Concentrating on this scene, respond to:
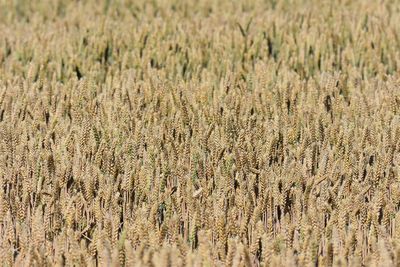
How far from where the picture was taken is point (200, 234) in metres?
2.16

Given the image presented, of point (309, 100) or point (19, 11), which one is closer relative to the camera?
point (309, 100)

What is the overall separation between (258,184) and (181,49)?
1.88 metres

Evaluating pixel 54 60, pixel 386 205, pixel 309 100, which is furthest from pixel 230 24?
pixel 386 205

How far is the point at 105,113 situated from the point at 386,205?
136cm

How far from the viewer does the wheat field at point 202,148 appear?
2275 millimetres

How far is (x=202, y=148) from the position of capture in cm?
297

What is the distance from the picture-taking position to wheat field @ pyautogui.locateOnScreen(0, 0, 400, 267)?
7.47 ft

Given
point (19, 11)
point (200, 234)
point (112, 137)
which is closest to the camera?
point (200, 234)

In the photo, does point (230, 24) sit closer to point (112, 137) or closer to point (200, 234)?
point (112, 137)

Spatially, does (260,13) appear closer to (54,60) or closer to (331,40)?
(331,40)

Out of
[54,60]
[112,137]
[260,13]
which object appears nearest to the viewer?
[112,137]

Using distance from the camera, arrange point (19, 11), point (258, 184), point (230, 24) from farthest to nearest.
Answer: point (19, 11) → point (230, 24) → point (258, 184)

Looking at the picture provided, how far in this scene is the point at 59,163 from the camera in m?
2.85

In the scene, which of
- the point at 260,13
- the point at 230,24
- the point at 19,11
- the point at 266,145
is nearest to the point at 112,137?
the point at 266,145
